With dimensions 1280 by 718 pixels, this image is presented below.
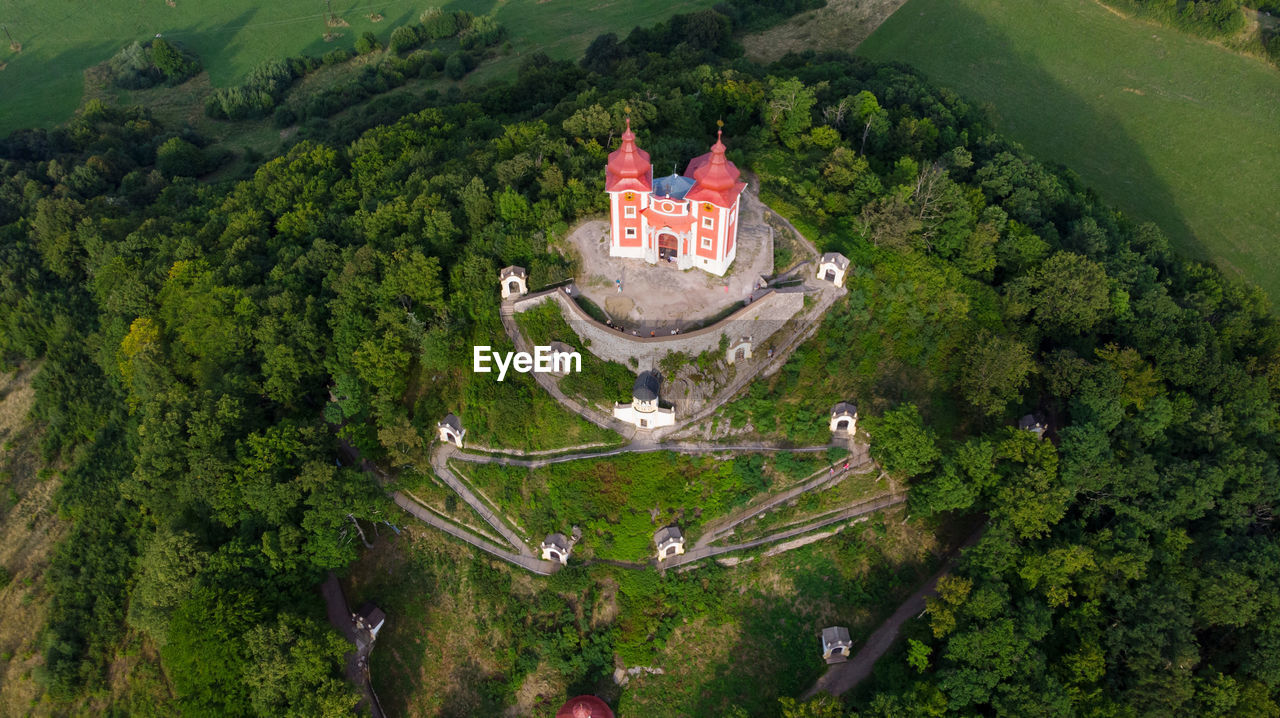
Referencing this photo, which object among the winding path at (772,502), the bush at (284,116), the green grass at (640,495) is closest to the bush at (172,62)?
the bush at (284,116)

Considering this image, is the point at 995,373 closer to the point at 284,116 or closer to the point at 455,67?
the point at 455,67

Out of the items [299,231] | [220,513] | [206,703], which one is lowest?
[206,703]

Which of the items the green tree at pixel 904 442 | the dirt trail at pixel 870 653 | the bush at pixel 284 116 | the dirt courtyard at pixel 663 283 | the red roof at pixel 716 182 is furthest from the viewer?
the bush at pixel 284 116

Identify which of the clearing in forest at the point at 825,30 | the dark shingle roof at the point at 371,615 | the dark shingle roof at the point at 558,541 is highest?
the clearing in forest at the point at 825,30

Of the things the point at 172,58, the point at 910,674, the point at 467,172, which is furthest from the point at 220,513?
the point at 172,58

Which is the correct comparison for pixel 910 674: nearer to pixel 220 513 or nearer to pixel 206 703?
pixel 206 703

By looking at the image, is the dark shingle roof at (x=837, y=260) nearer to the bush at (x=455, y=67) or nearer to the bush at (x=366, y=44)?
the bush at (x=455, y=67)

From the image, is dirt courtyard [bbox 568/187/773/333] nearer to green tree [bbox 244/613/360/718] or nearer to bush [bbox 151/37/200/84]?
green tree [bbox 244/613/360/718]
